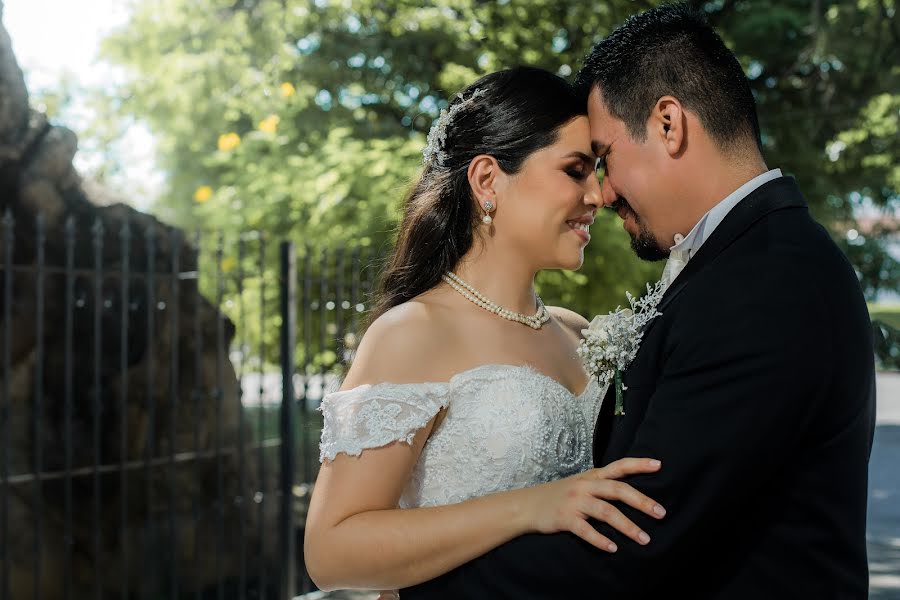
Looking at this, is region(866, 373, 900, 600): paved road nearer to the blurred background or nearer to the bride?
the blurred background

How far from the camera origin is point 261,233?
6.68 meters

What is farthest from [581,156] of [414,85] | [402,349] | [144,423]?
[414,85]

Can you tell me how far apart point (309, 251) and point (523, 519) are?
4.89 meters

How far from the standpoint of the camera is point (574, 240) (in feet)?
9.64

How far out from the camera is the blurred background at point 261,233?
644cm

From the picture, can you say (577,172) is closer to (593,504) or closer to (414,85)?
(593,504)

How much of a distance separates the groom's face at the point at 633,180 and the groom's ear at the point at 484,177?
51cm

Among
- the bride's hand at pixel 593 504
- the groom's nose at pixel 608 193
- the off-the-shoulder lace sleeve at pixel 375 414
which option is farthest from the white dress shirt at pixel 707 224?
the off-the-shoulder lace sleeve at pixel 375 414

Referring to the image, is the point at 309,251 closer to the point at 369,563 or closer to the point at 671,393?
the point at 369,563

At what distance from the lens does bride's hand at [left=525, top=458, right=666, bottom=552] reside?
177cm

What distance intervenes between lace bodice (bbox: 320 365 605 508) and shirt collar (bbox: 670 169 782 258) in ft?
2.61

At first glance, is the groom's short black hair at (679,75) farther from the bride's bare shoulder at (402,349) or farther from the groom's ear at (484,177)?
the bride's bare shoulder at (402,349)

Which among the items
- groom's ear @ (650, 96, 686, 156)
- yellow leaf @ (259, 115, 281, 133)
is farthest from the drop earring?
yellow leaf @ (259, 115, 281, 133)

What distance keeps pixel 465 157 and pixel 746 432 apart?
157cm
